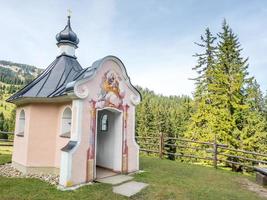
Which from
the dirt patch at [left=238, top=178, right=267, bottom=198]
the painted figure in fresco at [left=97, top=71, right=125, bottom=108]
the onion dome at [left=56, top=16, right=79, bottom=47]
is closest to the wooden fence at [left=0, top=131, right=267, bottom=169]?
the dirt patch at [left=238, top=178, right=267, bottom=198]

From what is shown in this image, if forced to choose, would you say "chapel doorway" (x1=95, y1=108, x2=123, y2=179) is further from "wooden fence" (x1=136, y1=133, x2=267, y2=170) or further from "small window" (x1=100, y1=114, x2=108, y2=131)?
"wooden fence" (x1=136, y1=133, x2=267, y2=170)

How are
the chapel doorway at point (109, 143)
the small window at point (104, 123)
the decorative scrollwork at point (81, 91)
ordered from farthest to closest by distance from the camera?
the small window at point (104, 123), the chapel doorway at point (109, 143), the decorative scrollwork at point (81, 91)

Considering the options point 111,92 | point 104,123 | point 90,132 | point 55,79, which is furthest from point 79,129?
point 55,79

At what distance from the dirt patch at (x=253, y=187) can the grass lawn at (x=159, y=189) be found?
0.58 feet

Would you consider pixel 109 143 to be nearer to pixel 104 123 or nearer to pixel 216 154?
pixel 104 123

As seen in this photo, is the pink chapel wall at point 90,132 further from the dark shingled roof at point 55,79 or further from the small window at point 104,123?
the small window at point 104,123

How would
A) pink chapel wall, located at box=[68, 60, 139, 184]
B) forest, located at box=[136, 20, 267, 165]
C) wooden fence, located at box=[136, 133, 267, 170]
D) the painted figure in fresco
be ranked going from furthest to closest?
1. forest, located at box=[136, 20, 267, 165]
2. wooden fence, located at box=[136, 133, 267, 170]
3. the painted figure in fresco
4. pink chapel wall, located at box=[68, 60, 139, 184]

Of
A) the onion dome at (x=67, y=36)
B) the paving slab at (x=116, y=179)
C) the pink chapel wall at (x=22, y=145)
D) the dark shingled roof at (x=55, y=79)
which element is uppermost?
the onion dome at (x=67, y=36)

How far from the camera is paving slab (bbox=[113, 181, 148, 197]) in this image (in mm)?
5840

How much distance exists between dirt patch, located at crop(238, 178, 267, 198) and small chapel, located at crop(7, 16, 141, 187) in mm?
3831

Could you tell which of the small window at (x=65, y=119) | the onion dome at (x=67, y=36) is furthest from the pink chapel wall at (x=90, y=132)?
the onion dome at (x=67, y=36)

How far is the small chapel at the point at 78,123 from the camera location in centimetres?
651

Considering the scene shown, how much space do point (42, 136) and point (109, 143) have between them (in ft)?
7.82

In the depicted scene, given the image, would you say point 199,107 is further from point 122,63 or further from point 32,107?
point 32,107
